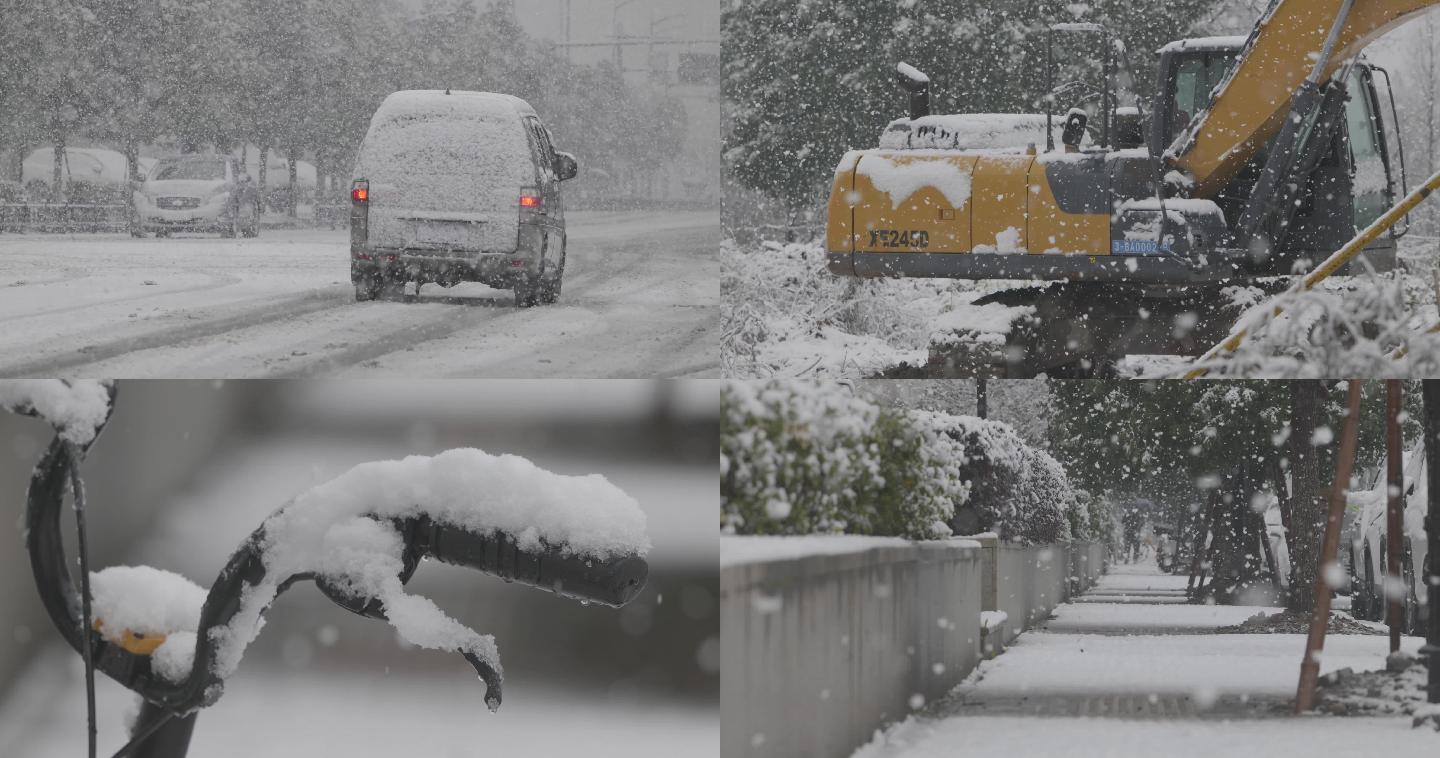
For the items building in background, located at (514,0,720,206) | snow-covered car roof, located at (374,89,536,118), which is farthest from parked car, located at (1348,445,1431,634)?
building in background, located at (514,0,720,206)

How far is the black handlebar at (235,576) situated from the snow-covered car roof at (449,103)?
795cm

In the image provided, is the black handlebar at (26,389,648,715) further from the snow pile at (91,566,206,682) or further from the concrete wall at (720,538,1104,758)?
the concrete wall at (720,538,1104,758)

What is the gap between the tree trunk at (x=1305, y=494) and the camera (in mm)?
6418

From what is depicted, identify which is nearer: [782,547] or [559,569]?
[559,569]

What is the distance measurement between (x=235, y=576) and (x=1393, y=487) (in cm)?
587

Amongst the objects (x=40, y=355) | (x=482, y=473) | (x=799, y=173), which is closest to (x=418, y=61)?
(x=40, y=355)

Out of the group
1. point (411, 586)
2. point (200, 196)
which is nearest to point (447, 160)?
point (200, 196)

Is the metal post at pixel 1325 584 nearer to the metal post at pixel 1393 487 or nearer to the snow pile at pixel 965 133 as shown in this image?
the metal post at pixel 1393 487

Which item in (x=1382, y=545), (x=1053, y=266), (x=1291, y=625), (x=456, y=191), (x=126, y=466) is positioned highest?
(x=456, y=191)

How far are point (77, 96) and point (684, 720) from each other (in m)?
9.64

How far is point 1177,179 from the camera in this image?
874cm

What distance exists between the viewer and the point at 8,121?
450 inches

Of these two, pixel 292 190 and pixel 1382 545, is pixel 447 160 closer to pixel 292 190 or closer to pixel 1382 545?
pixel 292 190

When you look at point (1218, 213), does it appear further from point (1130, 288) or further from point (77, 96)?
point (77, 96)
